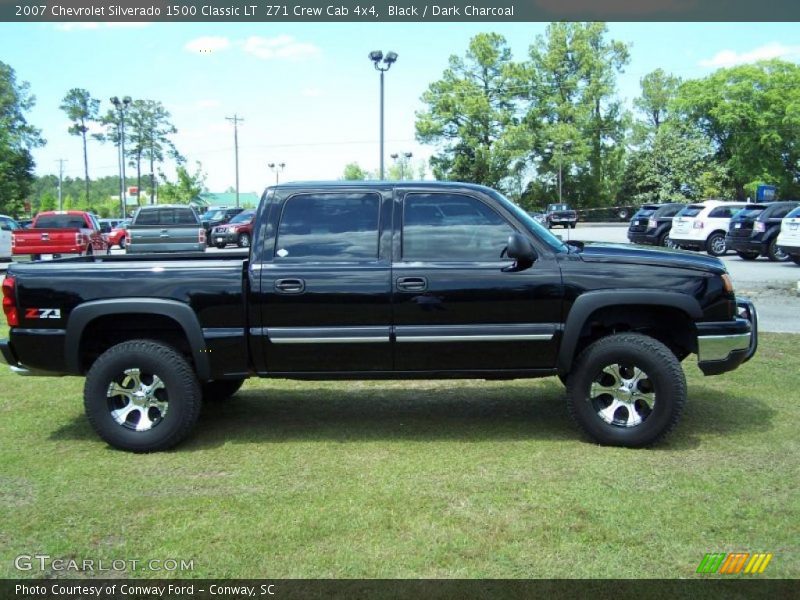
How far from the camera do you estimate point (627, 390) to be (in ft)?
17.1

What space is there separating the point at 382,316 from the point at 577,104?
224 ft

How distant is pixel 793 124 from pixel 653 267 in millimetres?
67515

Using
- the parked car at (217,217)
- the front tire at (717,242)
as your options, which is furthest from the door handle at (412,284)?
the parked car at (217,217)

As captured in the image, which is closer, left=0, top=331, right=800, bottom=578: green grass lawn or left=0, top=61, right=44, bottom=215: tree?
left=0, top=331, right=800, bottom=578: green grass lawn

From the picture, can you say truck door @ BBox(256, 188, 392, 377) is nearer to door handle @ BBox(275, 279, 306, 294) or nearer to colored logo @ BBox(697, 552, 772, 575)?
door handle @ BBox(275, 279, 306, 294)

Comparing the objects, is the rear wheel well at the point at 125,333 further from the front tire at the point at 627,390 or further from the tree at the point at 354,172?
the tree at the point at 354,172

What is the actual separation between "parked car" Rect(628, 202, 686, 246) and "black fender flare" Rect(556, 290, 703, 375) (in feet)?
64.0

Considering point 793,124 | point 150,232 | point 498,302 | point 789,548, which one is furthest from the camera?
point 793,124

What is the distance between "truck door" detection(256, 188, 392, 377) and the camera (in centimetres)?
517

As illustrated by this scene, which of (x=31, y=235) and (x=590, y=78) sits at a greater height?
(x=590, y=78)

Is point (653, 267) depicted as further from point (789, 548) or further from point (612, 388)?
point (789, 548)

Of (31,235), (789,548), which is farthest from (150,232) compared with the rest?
(789,548)

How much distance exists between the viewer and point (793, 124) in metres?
63.1
